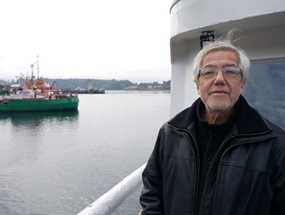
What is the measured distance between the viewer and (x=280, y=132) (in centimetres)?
138

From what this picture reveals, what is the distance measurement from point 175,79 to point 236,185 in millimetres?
2547

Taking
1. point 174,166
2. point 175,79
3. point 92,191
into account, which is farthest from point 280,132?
point 92,191

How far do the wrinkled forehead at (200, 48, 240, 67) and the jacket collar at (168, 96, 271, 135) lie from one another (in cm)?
16

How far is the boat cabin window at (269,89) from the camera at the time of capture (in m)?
2.63

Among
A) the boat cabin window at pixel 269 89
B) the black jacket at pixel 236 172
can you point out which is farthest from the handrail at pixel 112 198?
the boat cabin window at pixel 269 89

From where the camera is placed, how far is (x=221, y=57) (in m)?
1.51

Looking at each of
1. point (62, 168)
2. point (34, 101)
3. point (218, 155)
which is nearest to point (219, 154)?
point (218, 155)

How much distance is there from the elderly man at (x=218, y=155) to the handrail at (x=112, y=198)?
0.86ft

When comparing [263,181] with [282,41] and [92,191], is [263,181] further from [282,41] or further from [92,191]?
[92,191]

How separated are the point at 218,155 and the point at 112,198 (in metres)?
0.78

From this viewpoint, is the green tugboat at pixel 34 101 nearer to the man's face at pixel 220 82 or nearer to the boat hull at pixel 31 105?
the boat hull at pixel 31 105

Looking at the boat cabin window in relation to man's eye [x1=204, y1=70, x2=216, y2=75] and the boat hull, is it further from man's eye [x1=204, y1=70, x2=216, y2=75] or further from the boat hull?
the boat hull

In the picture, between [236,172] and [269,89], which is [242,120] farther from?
[269,89]

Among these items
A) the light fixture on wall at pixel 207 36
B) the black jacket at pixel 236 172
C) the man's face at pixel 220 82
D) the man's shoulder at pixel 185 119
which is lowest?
the black jacket at pixel 236 172
